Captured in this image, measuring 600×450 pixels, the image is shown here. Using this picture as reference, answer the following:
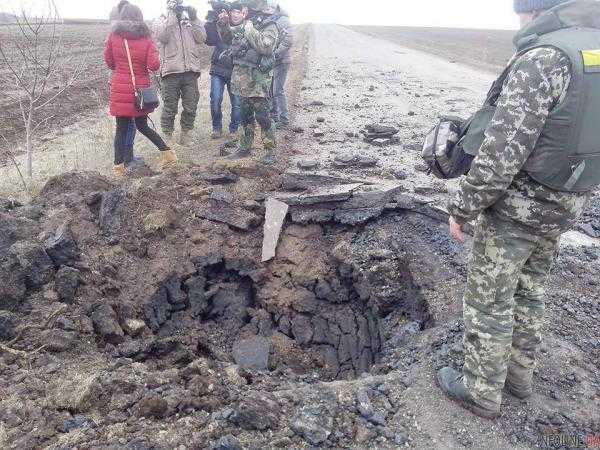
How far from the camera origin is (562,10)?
2.44 m

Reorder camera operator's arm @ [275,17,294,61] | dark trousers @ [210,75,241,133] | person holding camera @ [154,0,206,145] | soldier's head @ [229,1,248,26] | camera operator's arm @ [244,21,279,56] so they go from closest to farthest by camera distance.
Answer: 1. camera operator's arm @ [244,21,279,56]
2. soldier's head @ [229,1,248,26]
3. person holding camera @ [154,0,206,145]
4. dark trousers @ [210,75,241,133]
5. camera operator's arm @ [275,17,294,61]

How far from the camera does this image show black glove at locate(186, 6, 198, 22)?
6.53m

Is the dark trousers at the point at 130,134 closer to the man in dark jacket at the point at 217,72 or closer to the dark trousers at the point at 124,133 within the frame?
the dark trousers at the point at 124,133

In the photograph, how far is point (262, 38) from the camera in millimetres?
5992

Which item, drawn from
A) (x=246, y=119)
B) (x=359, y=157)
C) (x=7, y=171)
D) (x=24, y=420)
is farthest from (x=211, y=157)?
(x=24, y=420)

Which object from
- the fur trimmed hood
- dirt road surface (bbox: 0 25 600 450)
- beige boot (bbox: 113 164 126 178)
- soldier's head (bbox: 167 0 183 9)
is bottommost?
dirt road surface (bbox: 0 25 600 450)

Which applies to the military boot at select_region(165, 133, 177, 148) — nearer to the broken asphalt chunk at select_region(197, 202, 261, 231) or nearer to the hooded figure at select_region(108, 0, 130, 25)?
the hooded figure at select_region(108, 0, 130, 25)

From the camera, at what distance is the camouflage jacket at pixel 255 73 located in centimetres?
601

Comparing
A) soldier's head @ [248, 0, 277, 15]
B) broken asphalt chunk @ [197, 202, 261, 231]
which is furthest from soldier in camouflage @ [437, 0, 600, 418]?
soldier's head @ [248, 0, 277, 15]

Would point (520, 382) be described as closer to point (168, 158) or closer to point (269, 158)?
point (269, 158)

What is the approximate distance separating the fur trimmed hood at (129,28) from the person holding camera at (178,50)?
755mm

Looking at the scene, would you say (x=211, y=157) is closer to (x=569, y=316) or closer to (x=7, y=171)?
(x=7, y=171)

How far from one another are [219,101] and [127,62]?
1935 millimetres

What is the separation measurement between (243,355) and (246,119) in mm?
3204
